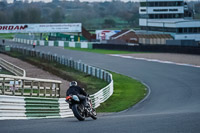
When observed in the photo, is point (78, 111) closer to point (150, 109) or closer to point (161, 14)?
point (150, 109)

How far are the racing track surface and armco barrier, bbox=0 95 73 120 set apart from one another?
1297mm

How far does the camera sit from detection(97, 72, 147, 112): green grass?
21.7 m

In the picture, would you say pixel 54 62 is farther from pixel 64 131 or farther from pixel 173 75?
pixel 64 131

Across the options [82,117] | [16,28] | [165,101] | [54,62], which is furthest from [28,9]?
[82,117]

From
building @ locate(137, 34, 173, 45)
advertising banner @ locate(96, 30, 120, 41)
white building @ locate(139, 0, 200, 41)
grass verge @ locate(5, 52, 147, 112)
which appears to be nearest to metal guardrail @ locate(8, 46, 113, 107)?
grass verge @ locate(5, 52, 147, 112)

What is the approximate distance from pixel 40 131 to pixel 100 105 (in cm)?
1127

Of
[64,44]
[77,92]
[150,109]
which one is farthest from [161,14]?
[77,92]

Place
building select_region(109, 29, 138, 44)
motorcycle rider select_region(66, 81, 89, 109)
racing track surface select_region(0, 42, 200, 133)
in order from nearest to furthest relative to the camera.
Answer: racing track surface select_region(0, 42, 200, 133)
motorcycle rider select_region(66, 81, 89, 109)
building select_region(109, 29, 138, 44)

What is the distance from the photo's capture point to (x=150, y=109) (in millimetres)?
20375

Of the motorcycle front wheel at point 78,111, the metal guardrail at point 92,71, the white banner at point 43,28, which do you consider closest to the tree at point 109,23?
the white banner at point 43,28

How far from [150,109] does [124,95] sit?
17.8 feet

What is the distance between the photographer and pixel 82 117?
44.2 ft

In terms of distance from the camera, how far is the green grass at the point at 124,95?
71.3 feet

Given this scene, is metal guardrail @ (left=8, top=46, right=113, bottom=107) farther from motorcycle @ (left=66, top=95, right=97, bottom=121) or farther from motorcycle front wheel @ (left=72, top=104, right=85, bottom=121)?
motorcycle front wheel @ (left=72, top=104, right=85, bottom=121)
